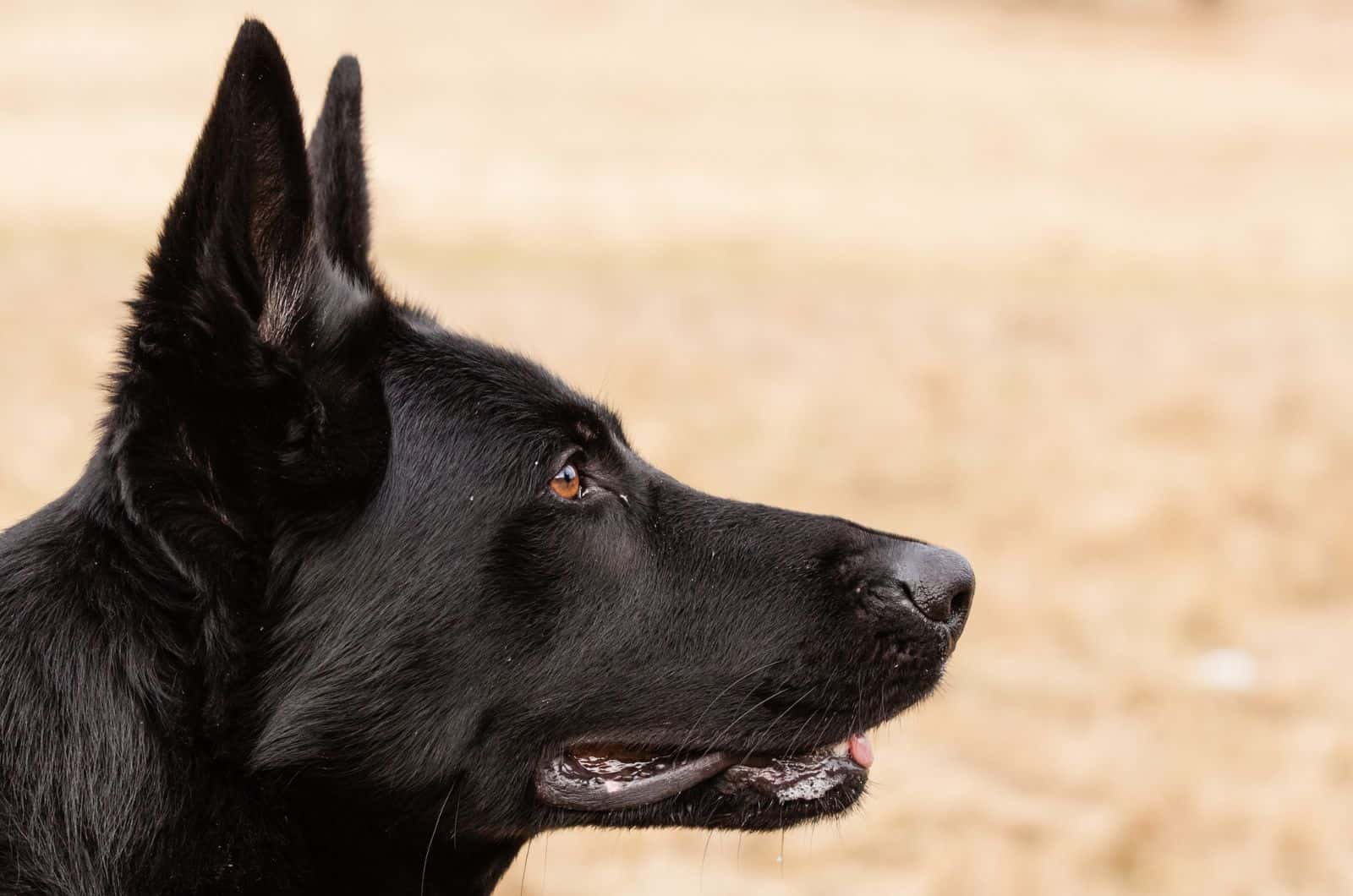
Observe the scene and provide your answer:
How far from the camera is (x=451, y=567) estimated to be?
278 cm

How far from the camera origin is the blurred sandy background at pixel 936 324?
642 centimetres

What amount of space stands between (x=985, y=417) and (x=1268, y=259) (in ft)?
33.3

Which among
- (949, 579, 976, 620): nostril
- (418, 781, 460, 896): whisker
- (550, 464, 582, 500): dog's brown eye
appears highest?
(550, 464, 582, 500): dog's brown eye

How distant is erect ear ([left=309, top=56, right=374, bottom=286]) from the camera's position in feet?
10.9

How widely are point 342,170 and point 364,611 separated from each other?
120cm

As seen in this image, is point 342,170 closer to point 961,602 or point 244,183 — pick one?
point 244,183

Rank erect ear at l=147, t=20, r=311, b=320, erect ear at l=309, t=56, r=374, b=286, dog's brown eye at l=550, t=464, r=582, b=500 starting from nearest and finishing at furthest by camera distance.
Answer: erect ear at l=147, t=20, r=311, b=320, dog's brown eye at l=550, t=464, r=582, b=500, erect ear at l=309, t=56, r=374, b=286

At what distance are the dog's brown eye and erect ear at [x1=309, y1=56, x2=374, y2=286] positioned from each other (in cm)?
72

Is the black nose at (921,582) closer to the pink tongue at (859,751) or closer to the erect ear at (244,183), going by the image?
the pink tongue at (859,751)

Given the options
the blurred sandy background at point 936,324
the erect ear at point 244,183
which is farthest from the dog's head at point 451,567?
the blurred sandy background at point 936,324

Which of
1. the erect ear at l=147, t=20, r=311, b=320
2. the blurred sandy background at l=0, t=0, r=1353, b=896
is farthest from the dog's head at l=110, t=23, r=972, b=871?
the blurred sandy background at l=0, t=0, r=1353, b=896

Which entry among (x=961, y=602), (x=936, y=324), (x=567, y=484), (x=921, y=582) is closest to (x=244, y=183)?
(x=567, y=484)

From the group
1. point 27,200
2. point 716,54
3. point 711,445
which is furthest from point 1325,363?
point 716,54

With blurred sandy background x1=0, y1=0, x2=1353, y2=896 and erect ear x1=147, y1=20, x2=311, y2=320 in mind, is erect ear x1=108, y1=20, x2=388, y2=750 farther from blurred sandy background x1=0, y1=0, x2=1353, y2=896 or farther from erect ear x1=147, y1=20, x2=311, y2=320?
blurred sandy background x1=0, y1=0, x2=1353, y2=896
